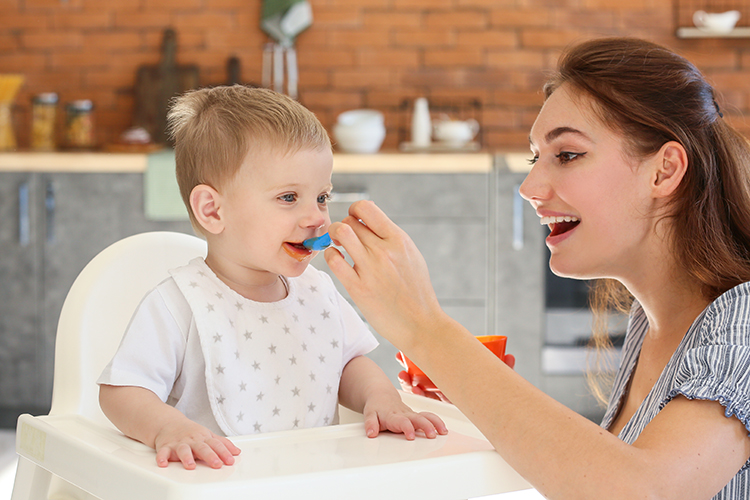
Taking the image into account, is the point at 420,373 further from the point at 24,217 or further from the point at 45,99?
the point at 45,99

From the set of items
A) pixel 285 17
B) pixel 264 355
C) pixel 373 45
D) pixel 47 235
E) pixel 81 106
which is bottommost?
pixel 47 235

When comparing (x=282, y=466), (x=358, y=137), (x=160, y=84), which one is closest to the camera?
(x=282, y=466)

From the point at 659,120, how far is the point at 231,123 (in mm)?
558

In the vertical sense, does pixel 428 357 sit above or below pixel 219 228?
below

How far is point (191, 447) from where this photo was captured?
0.74m

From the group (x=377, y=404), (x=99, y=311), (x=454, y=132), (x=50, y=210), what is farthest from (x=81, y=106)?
(x=377, y=404)

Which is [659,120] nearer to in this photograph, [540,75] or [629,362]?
[629,362]

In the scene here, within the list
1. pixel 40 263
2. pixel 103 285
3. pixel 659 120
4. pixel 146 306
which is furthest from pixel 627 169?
pixel 40 263

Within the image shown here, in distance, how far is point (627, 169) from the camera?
3.35ft

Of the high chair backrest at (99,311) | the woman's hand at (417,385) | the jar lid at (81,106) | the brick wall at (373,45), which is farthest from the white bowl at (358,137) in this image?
the woman's hand at (417,385)

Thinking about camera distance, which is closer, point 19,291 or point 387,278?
point 387,278

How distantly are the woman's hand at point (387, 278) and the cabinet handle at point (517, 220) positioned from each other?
200cm

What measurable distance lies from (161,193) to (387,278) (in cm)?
220

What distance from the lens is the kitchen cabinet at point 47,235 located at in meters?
2.91
